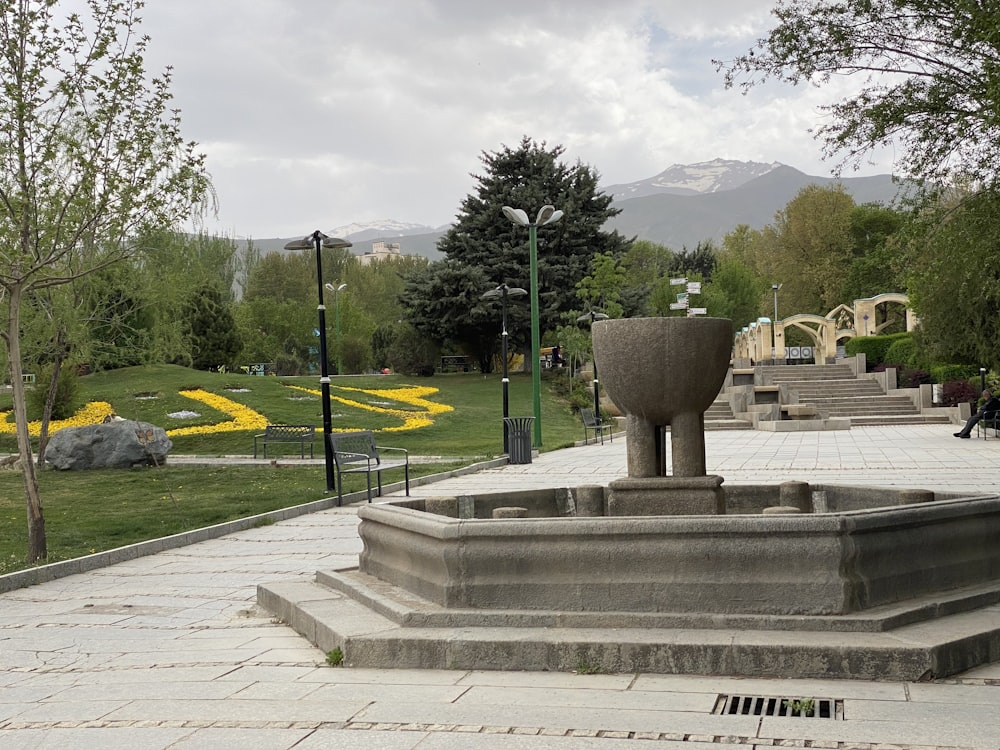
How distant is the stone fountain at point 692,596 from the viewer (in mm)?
5398

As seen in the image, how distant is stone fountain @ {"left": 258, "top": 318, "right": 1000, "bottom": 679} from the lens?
5.40 metres

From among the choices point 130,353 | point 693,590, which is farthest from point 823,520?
point 130,353

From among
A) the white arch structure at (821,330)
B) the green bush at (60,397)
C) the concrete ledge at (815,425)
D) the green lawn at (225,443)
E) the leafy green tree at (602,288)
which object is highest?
the leafy green tree at (602,288)

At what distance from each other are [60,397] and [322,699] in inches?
974

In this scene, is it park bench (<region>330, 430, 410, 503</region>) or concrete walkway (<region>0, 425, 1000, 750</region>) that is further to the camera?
park bench (<region>330, 430, 410, 503</region>)

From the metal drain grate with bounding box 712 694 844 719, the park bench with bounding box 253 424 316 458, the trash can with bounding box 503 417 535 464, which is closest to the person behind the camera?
the metal drain grate with bounding box 712 694 844 719

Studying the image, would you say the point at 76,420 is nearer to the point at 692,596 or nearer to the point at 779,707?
the point at 692,596

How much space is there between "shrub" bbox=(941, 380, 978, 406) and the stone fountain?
1113 inches

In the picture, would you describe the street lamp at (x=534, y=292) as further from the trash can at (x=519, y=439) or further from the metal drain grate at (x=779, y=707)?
the metal drain grate at (x=779, y=707)

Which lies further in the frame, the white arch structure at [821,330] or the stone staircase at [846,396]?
the white arch structure at [821,330]

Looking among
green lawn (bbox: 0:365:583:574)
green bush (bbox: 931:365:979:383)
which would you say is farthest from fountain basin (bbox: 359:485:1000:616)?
green bush (bbox: 931:365:979:383)

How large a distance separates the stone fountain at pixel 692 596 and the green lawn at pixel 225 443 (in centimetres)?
582

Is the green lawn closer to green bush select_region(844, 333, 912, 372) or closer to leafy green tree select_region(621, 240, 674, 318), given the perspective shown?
leafy green tree select_region(621, 240, 674, 318)

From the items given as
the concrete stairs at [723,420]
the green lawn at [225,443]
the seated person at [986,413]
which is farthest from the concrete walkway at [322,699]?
the concrete stairs at [723,420]
